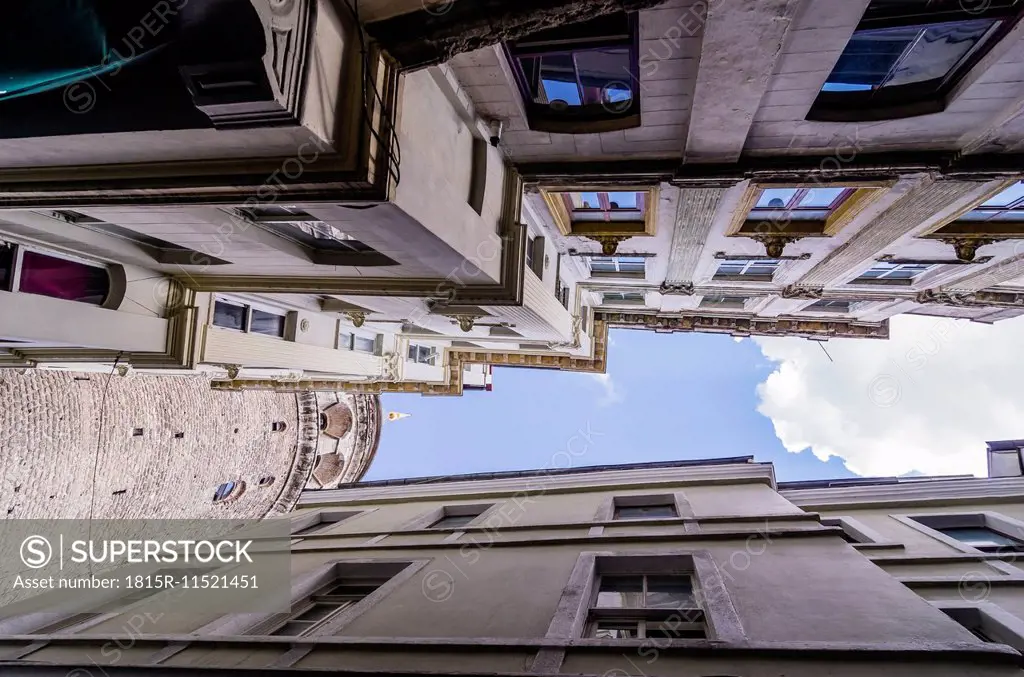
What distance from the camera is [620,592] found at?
722 cm

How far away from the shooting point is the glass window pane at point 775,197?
9.48 meters

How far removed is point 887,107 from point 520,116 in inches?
199

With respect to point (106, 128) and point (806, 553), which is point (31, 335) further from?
point (806, 553)

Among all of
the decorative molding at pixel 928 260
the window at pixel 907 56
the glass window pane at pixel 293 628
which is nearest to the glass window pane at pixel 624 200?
the window at pixel 907 56

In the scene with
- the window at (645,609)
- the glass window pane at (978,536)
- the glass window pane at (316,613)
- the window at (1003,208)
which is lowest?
the glass window pane at (316,613)

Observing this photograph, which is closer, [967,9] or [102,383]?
[967,9]

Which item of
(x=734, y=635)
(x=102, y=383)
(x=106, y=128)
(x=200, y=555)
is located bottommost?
(x=200, y=555)

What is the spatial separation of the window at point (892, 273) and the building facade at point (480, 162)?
8 cm

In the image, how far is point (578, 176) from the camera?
8836 millimetres

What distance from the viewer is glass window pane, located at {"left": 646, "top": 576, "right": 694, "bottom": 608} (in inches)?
262

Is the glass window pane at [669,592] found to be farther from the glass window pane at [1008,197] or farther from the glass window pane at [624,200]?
the glass window pane at [1008,197]

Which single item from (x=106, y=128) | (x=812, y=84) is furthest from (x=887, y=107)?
(x=106, y=128)

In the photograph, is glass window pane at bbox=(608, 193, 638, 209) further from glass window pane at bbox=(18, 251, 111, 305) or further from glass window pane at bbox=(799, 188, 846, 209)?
glass window pane at bbox=(18, 251, 111, 305)

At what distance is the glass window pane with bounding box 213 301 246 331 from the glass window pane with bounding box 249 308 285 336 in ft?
1.11
